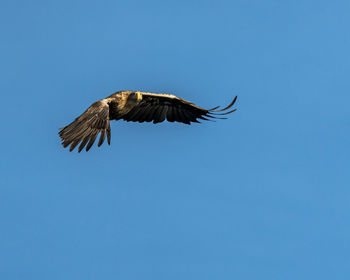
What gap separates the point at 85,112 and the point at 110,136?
1.14 meters

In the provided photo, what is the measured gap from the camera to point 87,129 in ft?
47.4

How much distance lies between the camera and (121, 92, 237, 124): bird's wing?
18750 millimetres

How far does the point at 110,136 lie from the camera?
47.7ft

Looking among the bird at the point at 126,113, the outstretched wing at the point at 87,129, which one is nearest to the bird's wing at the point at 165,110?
the bird at the point at 126,113

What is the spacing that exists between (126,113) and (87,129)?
3478mm

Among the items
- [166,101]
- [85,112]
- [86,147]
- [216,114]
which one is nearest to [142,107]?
[166,101]

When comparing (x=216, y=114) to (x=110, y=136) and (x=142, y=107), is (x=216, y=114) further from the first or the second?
(x=110, y=136)

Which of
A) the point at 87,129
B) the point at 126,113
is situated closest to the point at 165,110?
the point at 126,113

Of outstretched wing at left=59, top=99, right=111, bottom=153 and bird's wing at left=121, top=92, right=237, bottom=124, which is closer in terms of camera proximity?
outstretched wing at left=59, top=99, right=111, bottom=153

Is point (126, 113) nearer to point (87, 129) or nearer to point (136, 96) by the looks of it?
point (136, 96)

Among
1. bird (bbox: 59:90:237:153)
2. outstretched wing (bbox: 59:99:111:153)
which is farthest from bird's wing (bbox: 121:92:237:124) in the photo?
outstretched wing (bbox: 59:99:111:153)

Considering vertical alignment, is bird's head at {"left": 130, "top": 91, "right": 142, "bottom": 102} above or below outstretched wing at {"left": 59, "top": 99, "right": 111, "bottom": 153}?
above

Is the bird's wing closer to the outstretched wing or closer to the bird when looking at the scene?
the bird

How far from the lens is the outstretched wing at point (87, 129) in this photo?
557 inches
